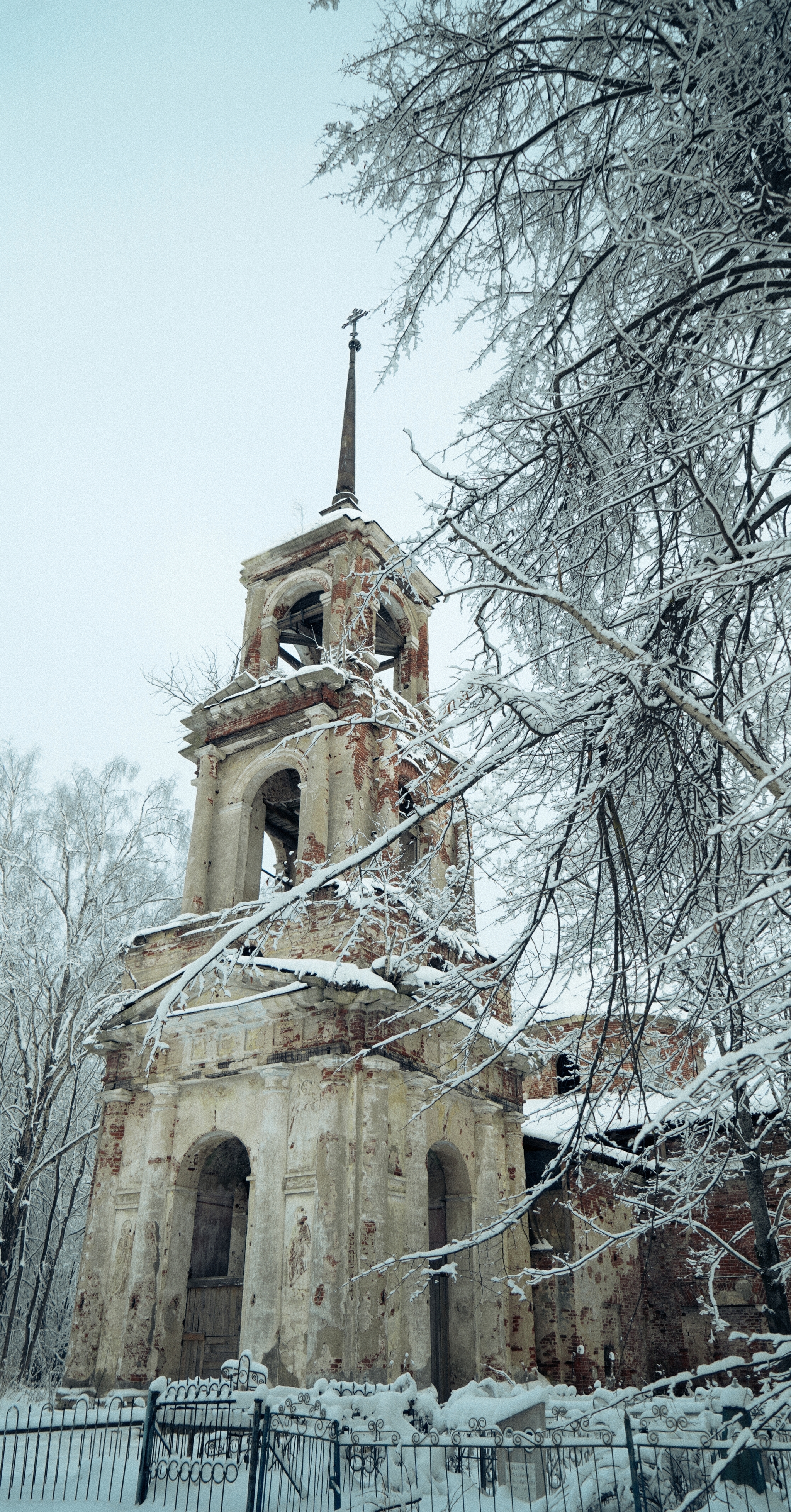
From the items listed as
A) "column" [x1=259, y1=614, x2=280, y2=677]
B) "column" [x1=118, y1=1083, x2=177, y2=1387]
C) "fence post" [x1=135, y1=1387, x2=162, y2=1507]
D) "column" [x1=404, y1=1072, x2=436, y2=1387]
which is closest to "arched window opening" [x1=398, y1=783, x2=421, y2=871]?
"column" [x1=259, y1=614, x2=280, y2=677]

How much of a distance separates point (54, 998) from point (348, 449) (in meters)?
12.2

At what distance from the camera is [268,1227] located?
420 inches

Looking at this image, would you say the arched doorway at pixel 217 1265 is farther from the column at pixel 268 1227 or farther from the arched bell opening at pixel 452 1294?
the arched bell opening at pixel 452 1294

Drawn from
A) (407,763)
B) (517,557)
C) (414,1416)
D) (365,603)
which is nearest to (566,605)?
(365,603)

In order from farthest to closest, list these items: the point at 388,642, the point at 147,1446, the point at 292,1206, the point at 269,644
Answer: the point at 388,642, the point at 269,644, the point at 292,1206, the point at 147,1446

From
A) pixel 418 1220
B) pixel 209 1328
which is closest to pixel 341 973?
pixel 418 1220

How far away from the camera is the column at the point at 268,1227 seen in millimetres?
10133

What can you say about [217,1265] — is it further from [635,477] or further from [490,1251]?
[635,477]

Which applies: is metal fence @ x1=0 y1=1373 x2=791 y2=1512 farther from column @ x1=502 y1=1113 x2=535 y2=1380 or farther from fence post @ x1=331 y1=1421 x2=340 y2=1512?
column @ x1=502 y1=1113 x2=535 y2=1380

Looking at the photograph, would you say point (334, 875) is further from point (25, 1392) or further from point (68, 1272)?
point (68, 1272)

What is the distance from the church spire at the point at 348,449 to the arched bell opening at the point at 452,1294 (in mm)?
10599

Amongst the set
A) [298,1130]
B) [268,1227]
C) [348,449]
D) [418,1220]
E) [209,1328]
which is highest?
[348,449]

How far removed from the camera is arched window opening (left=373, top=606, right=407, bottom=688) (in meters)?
16.5

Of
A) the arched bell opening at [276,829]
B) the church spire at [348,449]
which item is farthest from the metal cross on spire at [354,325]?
the arched bell opening at [276,829]
